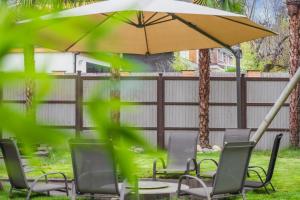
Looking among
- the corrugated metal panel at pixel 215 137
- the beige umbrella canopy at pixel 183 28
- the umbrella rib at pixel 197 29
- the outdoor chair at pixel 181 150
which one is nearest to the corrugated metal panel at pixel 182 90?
the corrugated metal panel at pixel 215 137

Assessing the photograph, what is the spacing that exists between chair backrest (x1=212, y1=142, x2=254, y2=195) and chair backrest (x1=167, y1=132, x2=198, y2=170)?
10.3 ft

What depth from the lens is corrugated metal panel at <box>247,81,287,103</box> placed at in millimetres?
17484

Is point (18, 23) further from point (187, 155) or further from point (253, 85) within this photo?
point (253, 85)

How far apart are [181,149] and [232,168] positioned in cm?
343

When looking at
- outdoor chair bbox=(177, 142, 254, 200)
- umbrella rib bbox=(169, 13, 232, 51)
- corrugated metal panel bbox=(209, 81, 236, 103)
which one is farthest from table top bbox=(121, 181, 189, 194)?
corrugated metal panel bbox=(209, 81, 236, 103)

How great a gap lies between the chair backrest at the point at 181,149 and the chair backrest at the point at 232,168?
3140 mm

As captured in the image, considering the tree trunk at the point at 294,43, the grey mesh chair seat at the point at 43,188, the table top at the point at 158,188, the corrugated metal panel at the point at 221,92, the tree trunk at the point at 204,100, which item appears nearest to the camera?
the table top at the point at 158,188

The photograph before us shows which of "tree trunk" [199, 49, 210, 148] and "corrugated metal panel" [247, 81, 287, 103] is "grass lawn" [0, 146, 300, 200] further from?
"corrugated metal panel" [247, 81, 287, 103]

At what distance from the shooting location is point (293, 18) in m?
16.4

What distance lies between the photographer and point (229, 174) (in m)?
6.47

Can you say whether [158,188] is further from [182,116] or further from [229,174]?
[182,116]

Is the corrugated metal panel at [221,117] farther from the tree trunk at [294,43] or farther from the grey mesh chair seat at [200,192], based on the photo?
the grey mesh chair seat at [200,192]

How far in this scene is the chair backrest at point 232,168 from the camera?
6.36 meters

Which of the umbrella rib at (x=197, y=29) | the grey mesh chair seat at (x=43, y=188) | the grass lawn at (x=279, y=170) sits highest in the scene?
the umbrella rib at (x=197, y=29)
